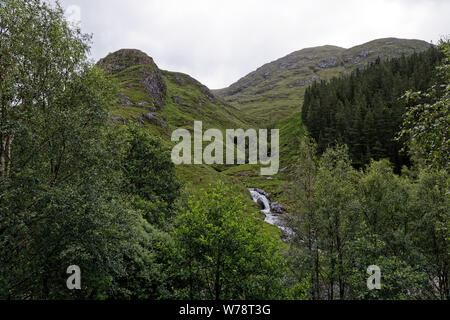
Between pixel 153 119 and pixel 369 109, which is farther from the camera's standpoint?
pixel 153 119

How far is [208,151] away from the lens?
150 metres

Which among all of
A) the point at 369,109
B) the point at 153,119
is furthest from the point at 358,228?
the point at 153,119

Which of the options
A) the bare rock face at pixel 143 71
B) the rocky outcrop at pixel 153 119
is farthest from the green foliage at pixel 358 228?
the bare rock face at pixel 143 71

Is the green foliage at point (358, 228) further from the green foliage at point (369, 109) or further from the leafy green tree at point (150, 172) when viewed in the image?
the green foliage at point (369, 109)

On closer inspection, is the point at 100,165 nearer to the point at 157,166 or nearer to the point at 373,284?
the point at 157,166

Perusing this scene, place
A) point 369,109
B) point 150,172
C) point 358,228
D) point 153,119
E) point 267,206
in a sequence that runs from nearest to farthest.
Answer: point 358,228 < point 150,172 < point 267,206 < point 369,109 < point 153,119

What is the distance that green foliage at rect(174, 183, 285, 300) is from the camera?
17312mm

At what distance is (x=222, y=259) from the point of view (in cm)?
1748

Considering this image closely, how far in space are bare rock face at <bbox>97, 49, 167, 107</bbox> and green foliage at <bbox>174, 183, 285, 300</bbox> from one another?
15114 cm

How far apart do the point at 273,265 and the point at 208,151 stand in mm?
132555

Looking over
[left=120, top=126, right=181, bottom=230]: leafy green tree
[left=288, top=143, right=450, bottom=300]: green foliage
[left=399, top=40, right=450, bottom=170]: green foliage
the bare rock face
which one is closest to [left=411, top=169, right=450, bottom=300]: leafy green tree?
[left=288, top=143, right=450, bottom=300]: green foliage

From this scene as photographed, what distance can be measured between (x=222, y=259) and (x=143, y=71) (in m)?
178

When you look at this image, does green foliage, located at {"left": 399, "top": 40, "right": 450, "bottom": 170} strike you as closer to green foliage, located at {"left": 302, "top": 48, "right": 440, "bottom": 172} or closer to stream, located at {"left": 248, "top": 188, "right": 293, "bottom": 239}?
stream, located at {"left": 248, "top": 188, "right": 293, "bottom": 239}

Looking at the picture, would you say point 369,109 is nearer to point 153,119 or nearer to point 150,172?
point 150,172
